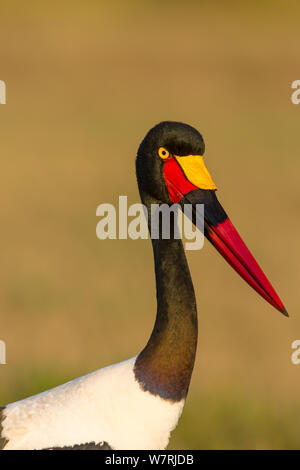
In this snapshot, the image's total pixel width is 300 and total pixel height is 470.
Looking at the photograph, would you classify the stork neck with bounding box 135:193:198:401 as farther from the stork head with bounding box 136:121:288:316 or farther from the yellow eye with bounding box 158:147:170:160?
the yellow eye with bounding box 158:147:170:160

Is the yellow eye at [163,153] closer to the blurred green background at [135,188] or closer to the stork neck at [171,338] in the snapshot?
the stork neck at [171,338]

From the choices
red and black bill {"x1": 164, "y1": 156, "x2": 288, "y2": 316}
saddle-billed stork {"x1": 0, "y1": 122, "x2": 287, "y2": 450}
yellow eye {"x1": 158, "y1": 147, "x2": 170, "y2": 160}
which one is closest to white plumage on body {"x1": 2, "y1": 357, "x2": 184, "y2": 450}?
saddle-billed stork {"x1": 0, "y1": 122, "x2": 287, "y2": 450}

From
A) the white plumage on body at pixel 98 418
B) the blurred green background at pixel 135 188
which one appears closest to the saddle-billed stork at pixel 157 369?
the white plumage on body at pixel 98 418

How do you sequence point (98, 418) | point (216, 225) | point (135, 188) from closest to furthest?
point (98, 418) < point (216, 225) < point (135, 188)

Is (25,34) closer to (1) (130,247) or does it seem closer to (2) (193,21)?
(2) (193,21)

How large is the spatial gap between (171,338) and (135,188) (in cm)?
910

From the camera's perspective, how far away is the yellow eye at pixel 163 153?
386cm

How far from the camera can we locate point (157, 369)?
3760mm

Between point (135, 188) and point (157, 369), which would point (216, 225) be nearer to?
point (157, 369)

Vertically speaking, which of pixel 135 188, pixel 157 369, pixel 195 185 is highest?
pixel 135 188

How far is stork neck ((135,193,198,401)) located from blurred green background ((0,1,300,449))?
1632mm

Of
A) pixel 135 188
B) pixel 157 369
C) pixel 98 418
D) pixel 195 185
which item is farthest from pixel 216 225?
pixel 135 188

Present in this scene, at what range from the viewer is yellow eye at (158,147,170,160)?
3.86 m

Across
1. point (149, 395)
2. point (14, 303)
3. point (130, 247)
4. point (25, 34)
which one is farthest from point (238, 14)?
point (149, 395)
